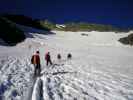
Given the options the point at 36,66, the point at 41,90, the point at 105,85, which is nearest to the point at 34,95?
the point at 41,90

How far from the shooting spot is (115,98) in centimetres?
896

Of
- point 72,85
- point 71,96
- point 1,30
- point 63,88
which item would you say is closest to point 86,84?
point 72,85

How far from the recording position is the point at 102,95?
30.9 ft

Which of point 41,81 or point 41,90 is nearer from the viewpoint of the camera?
point 41,90

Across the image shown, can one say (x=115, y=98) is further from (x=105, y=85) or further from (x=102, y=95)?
(x=105, y=85)

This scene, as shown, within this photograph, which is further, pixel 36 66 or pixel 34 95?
pixel 36 66

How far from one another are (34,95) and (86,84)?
12.5 feet

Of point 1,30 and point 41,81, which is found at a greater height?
point 1,30

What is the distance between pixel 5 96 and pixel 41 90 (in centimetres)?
186

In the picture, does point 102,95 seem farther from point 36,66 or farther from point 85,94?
point 36,66

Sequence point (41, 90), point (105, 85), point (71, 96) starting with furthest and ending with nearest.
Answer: point (105, 85), point (41, 90), point (71, 96)

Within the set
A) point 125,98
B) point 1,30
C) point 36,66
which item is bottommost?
point 125,98

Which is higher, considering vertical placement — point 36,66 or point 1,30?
point 1,30

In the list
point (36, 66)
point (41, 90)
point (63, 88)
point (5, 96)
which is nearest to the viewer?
point (5, 96)
